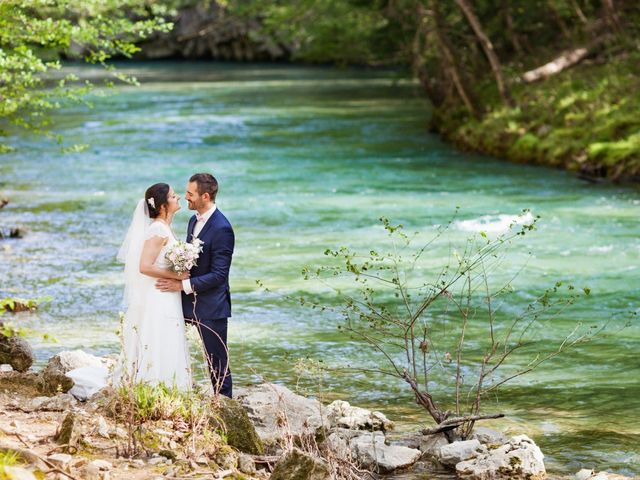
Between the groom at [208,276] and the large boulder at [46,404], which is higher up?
the groom at [208,276]

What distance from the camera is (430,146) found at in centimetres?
3056

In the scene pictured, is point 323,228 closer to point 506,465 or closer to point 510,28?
point 506,465

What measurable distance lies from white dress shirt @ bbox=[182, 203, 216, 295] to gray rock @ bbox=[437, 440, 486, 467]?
2117mm

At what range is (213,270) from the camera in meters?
8.30

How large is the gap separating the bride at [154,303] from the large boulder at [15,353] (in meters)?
2.00

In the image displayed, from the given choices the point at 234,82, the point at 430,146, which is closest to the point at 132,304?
the point at 430,146

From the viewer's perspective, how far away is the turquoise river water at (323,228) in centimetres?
1054

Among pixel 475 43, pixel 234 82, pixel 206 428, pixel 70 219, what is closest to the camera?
pixel 206 428

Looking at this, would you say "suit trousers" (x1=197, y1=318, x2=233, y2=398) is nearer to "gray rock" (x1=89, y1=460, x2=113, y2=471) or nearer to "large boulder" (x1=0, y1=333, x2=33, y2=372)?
"gray rock" (x1=89, y1=460, x2=113, y2=471)

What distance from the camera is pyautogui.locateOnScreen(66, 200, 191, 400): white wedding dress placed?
8336mm

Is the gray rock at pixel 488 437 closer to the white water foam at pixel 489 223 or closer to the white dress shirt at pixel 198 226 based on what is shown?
the white dress shirt at pixel 198 226

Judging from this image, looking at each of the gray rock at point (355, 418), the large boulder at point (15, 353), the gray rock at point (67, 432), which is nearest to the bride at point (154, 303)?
the gray rock at point (355, 418)

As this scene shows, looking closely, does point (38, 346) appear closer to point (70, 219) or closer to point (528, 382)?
point (528, 382)

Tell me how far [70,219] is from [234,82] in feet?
120
